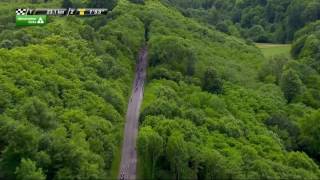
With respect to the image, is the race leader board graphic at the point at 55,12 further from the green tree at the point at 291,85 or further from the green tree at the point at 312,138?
the green tree at the point at 312,138

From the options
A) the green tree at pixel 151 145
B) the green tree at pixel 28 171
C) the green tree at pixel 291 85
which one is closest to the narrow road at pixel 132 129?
the green tree at pixel 151 145

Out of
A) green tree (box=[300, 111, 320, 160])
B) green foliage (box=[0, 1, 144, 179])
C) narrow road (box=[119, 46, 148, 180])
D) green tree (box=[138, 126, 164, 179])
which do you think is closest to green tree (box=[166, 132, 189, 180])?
green tree (box=[138, 126, 164, 179])

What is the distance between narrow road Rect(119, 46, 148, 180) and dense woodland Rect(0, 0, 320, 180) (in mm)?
1652

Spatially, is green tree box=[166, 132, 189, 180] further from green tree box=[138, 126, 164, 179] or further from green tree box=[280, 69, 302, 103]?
green tree box=[280, 69, 302, 103]

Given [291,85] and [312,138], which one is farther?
[291,85]

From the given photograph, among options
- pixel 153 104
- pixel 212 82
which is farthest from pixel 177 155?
pixel 212 82

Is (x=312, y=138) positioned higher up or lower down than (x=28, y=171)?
higher up

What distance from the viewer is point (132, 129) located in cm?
10294

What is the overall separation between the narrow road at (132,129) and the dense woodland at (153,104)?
5.42 feet

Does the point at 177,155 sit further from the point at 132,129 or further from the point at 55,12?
the point at 55,12

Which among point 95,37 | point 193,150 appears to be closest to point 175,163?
point 193,150

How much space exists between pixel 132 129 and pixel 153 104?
6499 mm

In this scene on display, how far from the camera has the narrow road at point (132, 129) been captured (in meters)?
88.1

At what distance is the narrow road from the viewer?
8812 cm
